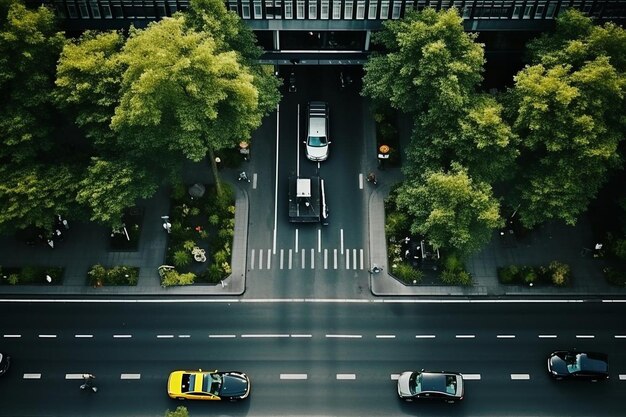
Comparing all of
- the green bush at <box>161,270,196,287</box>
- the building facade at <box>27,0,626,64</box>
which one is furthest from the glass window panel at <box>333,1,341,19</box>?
the green bush at <box>161,270,196,287</box>

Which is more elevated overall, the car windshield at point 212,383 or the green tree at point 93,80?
the green tree at point 93,80

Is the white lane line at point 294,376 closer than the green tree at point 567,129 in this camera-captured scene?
No

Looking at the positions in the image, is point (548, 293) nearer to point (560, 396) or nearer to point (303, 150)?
point (560, 396)

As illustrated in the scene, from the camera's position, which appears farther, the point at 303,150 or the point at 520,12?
the point at 303,150

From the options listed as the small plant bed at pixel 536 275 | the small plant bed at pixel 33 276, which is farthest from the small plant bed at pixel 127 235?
the small plant bed at pixel 536 275

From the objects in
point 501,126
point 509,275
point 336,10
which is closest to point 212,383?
point 509,275

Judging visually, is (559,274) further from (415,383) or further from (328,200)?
(328,200)

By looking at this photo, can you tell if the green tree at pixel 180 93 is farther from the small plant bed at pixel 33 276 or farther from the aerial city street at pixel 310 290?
the small plant bed at pixel 33 276

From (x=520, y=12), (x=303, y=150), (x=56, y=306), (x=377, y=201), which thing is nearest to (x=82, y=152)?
(x=56, y=306)
